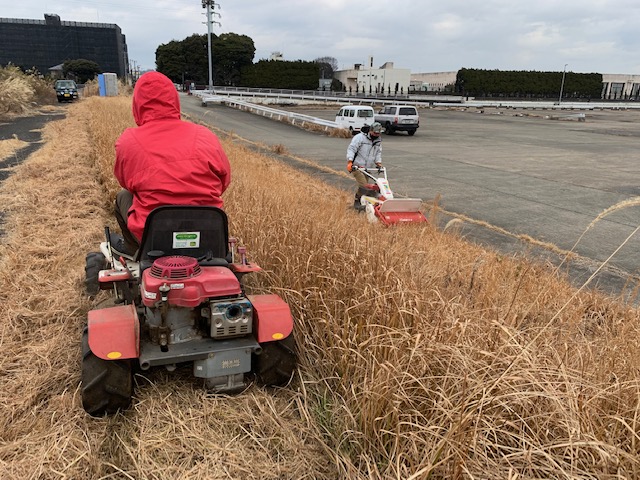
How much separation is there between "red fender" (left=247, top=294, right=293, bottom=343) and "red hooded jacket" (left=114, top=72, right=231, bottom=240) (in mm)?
798

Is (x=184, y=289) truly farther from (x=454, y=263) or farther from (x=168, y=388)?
(x=454, y=263)

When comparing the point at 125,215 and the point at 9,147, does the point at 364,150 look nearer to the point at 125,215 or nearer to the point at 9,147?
the point at 125,215

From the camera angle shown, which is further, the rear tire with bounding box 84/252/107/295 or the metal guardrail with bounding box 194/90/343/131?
the metal guardrail with bounding box 194/90/343/131

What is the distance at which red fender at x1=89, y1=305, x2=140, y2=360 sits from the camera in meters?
2.37

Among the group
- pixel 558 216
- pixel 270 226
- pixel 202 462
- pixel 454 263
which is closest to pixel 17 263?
pixel 270 226

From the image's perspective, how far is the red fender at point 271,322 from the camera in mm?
2658

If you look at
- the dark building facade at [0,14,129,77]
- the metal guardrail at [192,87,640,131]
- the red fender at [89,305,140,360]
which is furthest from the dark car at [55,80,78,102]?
the dark building facade at [0,14,129,77]

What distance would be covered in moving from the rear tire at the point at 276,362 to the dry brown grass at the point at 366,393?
10 centimetres

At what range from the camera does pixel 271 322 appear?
269cm

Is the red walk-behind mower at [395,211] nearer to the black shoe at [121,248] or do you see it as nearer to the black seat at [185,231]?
the black shoe at [121,248]

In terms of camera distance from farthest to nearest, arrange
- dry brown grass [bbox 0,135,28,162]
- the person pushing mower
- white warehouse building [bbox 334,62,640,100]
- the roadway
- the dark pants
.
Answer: white warehouse building [bbox 334,62,640,100]
dry brown grass [bbox 0,135,28,162]
the person pushing mower
the roadway
the dark pants

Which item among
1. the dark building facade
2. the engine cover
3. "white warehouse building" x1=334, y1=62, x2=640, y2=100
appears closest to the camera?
the engine cover

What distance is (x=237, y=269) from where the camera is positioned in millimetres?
3006

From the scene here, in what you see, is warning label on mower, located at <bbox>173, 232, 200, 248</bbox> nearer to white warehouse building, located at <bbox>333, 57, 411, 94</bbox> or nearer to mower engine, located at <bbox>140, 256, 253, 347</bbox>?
mower engine, located at <bbox>140, 256, 253, 347</bbox>
